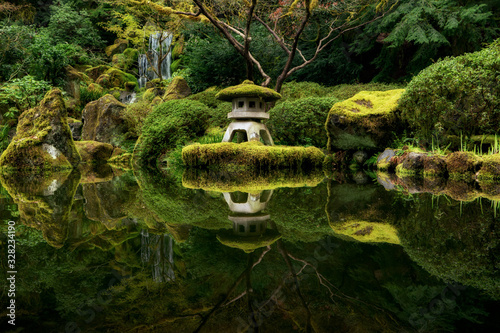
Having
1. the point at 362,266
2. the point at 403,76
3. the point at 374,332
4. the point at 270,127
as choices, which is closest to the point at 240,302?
the point at 374,332

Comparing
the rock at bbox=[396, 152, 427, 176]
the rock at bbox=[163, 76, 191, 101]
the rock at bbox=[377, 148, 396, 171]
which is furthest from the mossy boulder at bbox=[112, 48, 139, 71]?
the rock at bbox=[396, 152, 427, 176]

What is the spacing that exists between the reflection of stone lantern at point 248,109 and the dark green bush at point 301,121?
2.16 feet

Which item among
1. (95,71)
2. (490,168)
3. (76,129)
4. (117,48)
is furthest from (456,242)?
(117,48)

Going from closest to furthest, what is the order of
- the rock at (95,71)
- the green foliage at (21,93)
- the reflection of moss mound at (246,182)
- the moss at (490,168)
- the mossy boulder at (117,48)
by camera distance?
the reflection of moss mound at (246,182)
the moss at (490,168)
the green foliage at (21,93)
the rock at (95,71)
the mossy boulder at (117,48)

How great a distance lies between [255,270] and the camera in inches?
56.9

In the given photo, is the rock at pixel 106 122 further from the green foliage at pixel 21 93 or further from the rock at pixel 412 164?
the rock at pixel 412 164

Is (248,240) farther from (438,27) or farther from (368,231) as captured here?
(438,27)

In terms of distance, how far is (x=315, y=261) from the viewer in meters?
1.56

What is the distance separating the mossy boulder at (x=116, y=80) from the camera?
1958 cm

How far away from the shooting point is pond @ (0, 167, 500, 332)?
3.49ft

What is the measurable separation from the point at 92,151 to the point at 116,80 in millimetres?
9151

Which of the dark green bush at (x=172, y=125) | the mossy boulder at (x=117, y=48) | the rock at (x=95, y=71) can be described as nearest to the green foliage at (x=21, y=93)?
the rock at (x=95, y=71)

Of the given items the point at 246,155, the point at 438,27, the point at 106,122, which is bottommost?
the point at 246,155

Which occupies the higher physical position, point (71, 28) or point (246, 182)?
point (71, 28)
